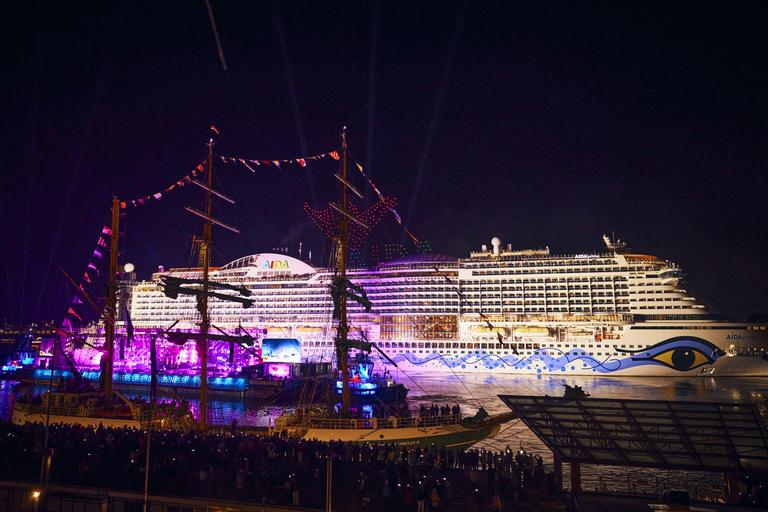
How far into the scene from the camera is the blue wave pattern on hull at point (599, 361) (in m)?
57.0

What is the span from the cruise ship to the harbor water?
351 centimetres

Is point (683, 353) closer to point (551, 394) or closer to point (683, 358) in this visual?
point (683, 358)

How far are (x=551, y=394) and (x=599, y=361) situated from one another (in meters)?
24.1

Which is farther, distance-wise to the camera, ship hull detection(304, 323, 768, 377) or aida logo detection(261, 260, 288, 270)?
aida logo detection(261, 260, 288, 270)

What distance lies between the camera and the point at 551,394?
135ft

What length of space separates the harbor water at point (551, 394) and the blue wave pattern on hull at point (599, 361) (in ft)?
7.67

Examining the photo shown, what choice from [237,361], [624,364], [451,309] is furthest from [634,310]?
[237,361]

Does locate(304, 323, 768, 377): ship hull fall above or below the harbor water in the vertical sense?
above

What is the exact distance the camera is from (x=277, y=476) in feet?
42.8

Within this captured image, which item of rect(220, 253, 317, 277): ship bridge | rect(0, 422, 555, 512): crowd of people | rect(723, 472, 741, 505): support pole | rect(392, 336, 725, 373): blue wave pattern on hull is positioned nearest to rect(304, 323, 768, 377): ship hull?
rect(392, 336, 725, 373): blue wave pattern on hull

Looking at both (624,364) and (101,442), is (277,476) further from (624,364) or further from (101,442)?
(624,364)

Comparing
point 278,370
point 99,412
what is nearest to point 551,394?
point 278,370

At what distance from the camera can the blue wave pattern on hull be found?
187 ft

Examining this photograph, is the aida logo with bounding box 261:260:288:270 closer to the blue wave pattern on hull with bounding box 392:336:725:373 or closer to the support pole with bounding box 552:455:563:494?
the blue wave pattern on hull with bounding box 392:336:725:373
